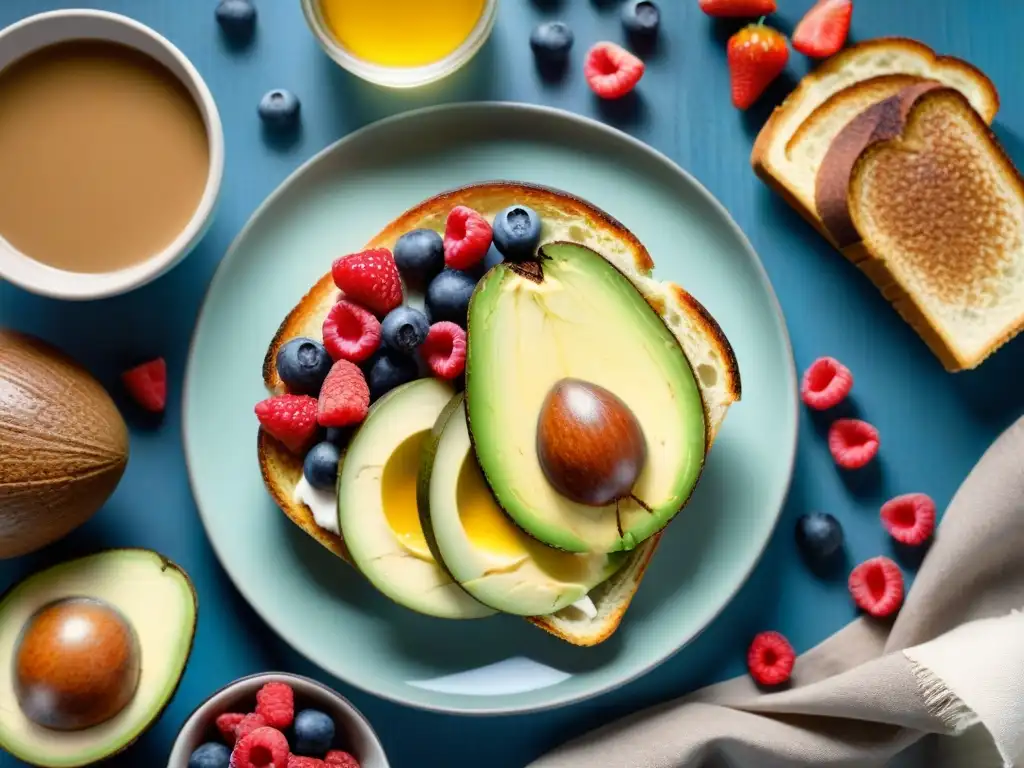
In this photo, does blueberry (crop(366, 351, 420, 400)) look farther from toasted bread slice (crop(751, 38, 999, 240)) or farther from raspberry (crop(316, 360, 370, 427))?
toasted bread slice (crop(751, 38, 999, 240))

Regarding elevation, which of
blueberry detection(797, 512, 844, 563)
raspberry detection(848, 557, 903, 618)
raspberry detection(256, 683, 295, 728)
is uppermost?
blueberry detection(797, 512, 844, 563)

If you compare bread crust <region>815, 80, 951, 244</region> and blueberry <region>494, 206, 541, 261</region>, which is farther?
bread crust <region>815, 80, 951, 244</region>

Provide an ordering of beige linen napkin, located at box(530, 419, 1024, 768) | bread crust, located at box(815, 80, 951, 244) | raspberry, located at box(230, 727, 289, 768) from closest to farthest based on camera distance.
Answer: raspberry, located at box(230, 727, 289, 768), beige linen napkin, located at box(530, 419, 1024, 768), bread crust, located at box(815, 80, 951, 244)

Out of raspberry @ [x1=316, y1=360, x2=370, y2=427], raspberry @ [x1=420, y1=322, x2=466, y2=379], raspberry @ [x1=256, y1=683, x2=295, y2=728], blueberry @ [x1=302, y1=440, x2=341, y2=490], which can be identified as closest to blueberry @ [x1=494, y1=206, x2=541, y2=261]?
raspberry @ [x1=420, y1=322, x2=466, y2=379]

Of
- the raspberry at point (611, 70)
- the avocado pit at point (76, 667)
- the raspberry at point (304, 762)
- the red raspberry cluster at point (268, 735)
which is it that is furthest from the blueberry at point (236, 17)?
the raspberry at point (304, 762)

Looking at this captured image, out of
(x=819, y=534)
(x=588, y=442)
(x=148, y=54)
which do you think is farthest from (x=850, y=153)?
(x=148, y=54)

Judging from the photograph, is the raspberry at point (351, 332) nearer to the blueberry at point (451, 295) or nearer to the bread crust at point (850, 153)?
the blueberry at point (451, 295)
